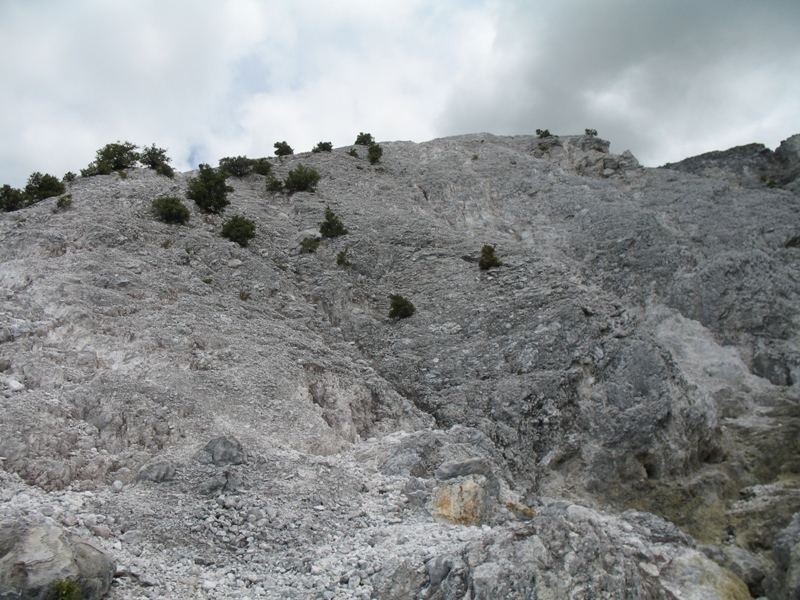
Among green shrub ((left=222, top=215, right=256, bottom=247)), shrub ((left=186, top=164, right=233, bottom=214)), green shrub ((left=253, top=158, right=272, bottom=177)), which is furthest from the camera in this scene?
green shrub ((left=253, top=158, right=272, bottom=177))

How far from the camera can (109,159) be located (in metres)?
31.2

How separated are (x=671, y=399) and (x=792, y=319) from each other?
38.2ft

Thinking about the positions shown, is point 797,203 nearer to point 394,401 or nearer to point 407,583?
point 394,401

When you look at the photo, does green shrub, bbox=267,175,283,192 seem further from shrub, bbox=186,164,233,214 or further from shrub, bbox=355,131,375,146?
shrub, bbox=355,131,375,146

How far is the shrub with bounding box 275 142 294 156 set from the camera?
144ft

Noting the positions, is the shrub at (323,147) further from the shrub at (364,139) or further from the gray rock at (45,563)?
the gray rock at (45,563)

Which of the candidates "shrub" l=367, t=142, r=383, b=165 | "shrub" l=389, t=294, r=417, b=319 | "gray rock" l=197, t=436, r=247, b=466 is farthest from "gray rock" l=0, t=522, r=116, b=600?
"shrub" l=367, t=142, r=383, b=165

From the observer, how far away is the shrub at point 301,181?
114 ft

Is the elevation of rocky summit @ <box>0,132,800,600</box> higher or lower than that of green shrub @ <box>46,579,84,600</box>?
higher

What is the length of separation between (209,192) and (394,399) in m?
17.4

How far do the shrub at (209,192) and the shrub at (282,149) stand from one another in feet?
45.3

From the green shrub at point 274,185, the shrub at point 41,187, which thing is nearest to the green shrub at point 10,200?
the shrub at point 41,187

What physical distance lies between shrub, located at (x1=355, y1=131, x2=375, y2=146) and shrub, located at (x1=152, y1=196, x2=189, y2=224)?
80.2 ft

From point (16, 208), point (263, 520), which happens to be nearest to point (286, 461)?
point (263, 520)
